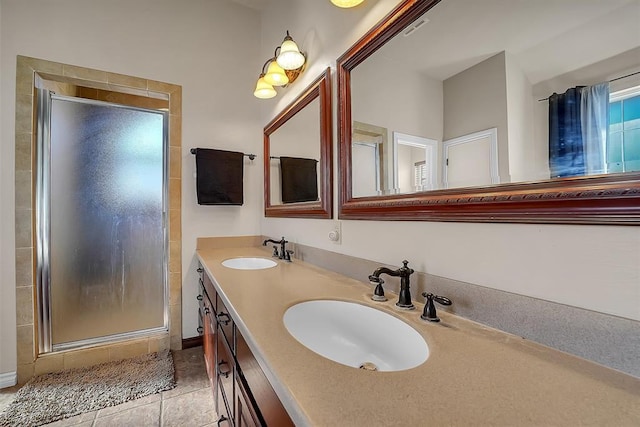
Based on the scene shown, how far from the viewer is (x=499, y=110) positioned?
74cm

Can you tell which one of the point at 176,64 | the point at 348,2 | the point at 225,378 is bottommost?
the point at 225,378

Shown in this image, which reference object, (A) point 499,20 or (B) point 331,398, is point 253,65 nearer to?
(A) point 499,20

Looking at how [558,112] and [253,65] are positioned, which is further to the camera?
[253,65]

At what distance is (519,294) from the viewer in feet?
2.20

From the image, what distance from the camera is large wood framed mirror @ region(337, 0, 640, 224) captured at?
537 mm

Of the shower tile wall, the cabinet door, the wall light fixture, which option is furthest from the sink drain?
the shower tile wall

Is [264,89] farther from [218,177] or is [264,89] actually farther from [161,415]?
[161,415]

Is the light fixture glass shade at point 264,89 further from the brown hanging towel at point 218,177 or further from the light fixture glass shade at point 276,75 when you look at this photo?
the brown hanging towel at point 218,177

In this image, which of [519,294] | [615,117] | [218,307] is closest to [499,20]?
[615,117]

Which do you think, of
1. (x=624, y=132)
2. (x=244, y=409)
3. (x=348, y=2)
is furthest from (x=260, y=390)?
(x=348, y=2)

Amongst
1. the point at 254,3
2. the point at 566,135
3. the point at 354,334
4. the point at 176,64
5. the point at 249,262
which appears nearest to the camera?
the point at 566,135

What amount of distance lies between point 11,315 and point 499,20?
2.90 meters

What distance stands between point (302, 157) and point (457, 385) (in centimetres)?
152

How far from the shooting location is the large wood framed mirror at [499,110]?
1.76 feet
